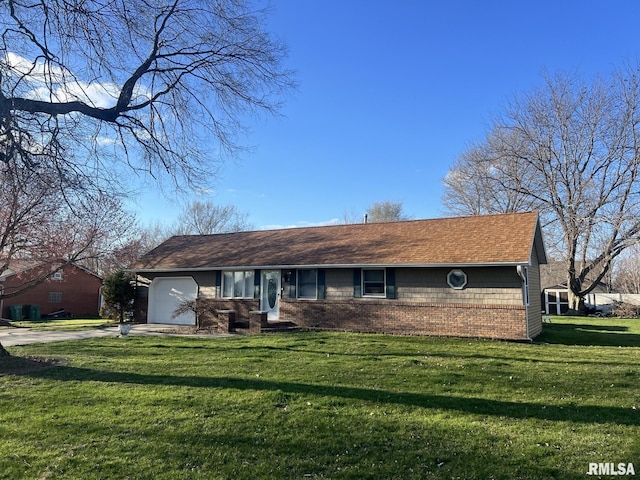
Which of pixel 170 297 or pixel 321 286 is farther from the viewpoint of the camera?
pixel 170 297

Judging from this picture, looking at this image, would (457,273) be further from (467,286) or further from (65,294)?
(65,294)

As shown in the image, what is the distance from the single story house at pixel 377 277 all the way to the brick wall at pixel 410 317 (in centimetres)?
3

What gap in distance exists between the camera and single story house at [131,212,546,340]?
14.4 meters

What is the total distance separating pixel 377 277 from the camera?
1655 centimetres

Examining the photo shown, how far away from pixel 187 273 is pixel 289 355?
11.7 metres

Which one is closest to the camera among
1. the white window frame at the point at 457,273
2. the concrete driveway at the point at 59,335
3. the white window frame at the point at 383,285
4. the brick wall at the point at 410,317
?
the brick wall at the point at 410,317

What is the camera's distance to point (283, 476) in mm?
4184

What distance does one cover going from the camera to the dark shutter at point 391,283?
16.0m

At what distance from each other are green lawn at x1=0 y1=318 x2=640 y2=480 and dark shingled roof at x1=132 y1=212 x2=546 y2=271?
5.00 metres

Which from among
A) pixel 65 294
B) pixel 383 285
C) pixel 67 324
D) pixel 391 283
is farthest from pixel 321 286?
pixel 65 294

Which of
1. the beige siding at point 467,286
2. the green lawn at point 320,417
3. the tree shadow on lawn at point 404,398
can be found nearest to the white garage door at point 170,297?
the beige siding at point 467,286

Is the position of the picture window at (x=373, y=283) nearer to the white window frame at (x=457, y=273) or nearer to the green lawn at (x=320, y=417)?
the white window frame at (x=457, y=273)

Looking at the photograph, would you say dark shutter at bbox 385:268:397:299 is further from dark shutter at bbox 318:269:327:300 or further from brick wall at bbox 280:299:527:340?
dark shutter at bbox 318:269:327:300

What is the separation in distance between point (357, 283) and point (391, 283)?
51.6 inches
